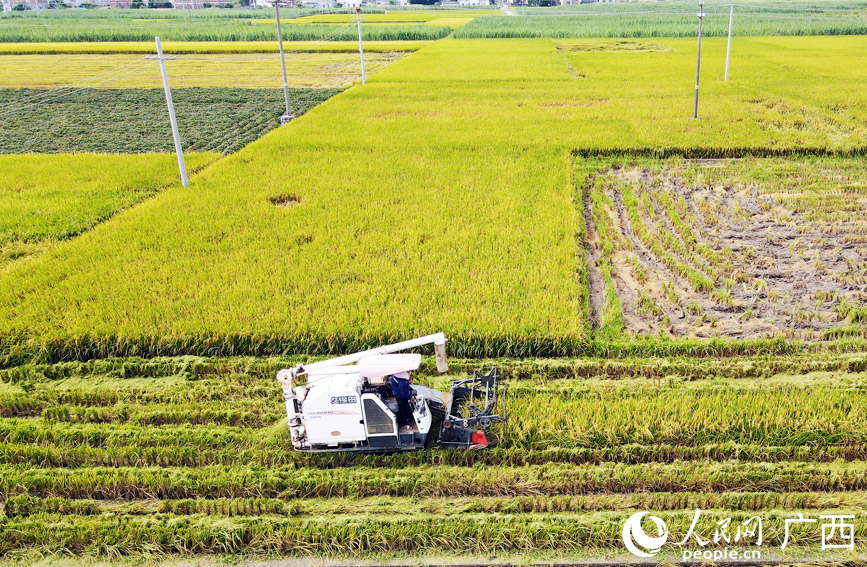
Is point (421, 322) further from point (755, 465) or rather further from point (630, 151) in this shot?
point (630, 151)

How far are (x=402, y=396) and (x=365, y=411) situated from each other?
1.48 feet

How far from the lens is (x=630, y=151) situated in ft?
60.0

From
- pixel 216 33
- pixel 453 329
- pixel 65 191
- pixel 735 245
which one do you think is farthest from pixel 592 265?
pixel 216 33

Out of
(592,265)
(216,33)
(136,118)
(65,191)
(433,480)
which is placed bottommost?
(433,480)

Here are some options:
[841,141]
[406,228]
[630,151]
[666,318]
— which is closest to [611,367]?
[666,318]

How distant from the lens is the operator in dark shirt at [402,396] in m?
7.05

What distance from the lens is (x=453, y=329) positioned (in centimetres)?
909

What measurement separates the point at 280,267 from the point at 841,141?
1610cm

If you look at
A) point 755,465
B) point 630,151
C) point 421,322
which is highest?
point 630,151

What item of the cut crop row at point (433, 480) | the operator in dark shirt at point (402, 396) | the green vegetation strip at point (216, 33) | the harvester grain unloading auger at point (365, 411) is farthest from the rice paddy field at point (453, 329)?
the green vegetation strip at point (216, 33)

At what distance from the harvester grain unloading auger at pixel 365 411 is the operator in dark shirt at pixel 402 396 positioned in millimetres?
46

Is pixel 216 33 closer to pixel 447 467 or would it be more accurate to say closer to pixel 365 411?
pixel 365 411

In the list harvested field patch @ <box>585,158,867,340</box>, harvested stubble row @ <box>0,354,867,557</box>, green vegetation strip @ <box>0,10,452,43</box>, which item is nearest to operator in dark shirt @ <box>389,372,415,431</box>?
harvested stubble row @ <box>0,354,867,557</box>

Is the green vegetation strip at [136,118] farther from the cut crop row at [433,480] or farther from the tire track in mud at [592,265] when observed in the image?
the cut crop row at [433,480]
